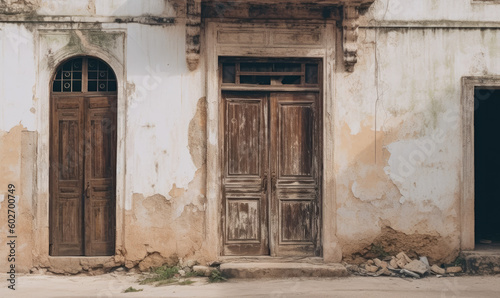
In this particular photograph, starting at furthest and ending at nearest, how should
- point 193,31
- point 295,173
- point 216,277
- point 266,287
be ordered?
point 295,173
point 193,31
point 216,277
point 266,287

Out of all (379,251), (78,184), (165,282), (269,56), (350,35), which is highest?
(350,35)

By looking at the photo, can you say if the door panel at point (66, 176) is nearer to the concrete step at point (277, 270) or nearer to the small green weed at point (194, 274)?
the small green weed at point (194, 274)

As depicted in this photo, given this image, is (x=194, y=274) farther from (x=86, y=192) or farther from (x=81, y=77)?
(x=81, y=77)

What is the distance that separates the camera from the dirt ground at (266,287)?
22.6 ft

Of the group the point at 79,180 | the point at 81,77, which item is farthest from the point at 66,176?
the point at 81,77

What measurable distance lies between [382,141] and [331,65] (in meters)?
1.27

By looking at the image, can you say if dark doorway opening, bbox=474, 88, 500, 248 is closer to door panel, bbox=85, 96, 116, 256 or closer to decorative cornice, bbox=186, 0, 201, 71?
decorative cornice, bbox=186, 0, 201, 71

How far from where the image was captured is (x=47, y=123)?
7992 mm

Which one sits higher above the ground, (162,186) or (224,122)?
(224,122)

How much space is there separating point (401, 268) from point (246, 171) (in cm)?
247

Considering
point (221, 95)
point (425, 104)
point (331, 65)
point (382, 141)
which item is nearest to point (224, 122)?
point (221, 95)

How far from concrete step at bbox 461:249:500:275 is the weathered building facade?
23 centimetres

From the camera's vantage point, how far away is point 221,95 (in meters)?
8.19

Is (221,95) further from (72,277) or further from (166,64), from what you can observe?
(72,277)
